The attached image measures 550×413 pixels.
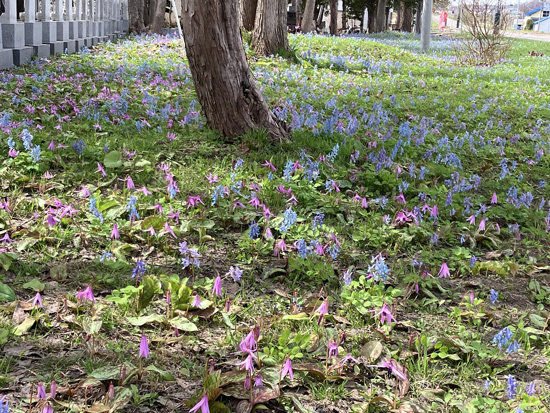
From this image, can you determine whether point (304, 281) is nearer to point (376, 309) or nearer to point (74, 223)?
point (376, 309)

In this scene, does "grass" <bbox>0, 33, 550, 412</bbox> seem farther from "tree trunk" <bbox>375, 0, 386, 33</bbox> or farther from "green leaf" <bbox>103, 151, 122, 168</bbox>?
"tree trunk" <bbox>375, 0, 386, 33</bbox>

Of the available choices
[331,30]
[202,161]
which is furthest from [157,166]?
[331,30]

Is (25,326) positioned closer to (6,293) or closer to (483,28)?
(6,293)

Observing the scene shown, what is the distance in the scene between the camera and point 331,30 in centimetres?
2928

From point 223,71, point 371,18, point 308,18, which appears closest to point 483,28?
point 308,18

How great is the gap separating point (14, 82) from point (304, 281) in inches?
243

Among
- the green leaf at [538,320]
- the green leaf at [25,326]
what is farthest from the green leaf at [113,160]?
the green leaf at [538,320]

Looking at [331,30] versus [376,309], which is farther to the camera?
[331,30]

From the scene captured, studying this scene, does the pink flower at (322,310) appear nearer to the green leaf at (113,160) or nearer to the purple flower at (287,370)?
the purple flower at (287,370)

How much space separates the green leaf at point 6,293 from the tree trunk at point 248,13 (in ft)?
38.7

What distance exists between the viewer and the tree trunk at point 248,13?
13.4 m

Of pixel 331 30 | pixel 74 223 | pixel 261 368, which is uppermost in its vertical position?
pixel 331 30

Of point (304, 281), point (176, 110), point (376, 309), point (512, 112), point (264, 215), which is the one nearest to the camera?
point (376, 309)

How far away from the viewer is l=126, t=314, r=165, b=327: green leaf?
251 centimetres
